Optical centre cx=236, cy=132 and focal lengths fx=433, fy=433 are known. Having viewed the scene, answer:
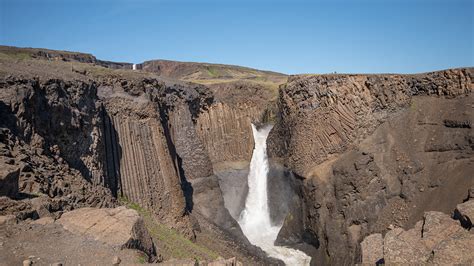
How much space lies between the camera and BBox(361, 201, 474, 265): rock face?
960 centimetres

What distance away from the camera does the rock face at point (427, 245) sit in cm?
960

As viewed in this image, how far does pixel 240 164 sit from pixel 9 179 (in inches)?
922

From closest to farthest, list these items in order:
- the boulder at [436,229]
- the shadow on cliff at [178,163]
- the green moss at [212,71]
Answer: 1. the boulder at [436,229]
2. the shadow on cliff at [178,163]
3. the green moss at [212,71]

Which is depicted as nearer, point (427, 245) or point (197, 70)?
point (427, 245)

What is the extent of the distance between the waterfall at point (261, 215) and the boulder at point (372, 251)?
38.4 feet

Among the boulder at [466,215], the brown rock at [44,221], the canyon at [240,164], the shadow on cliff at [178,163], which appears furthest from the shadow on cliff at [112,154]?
the boulder at [466,215]

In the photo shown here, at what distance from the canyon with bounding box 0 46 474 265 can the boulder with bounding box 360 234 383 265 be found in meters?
0.09

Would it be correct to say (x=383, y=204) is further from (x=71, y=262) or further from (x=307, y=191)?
(x=71, y=262)

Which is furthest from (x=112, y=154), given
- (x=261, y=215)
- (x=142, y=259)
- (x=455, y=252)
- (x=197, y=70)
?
(x=197, y=70)

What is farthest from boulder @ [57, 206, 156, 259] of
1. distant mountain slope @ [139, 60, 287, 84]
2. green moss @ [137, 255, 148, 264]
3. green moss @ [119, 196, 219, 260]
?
distant mountain slope @ [139, 60, 287, 84]

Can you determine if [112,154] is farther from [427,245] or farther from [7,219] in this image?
[427,245]

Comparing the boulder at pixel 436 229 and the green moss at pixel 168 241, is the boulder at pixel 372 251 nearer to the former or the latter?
the boulder at pixel 436 229

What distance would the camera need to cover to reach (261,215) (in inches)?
1191

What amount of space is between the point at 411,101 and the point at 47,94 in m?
19.9
